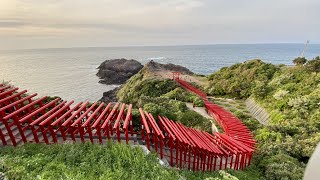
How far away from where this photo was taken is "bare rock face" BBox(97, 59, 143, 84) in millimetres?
81750

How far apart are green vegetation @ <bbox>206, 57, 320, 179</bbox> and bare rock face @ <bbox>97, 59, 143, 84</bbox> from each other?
45052 mm

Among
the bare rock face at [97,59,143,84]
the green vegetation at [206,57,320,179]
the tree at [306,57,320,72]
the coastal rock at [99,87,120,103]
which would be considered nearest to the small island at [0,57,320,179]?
the green vegetation at [206,57,320,179]

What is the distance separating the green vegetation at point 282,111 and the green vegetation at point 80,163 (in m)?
6.39

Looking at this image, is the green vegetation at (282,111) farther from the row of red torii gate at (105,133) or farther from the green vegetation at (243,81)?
the row of red torii gate at (105,133)

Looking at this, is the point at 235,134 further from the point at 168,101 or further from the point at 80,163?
the point at 80,163

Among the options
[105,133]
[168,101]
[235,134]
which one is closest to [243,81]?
[168,101]

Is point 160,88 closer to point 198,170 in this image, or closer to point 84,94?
point 198,170

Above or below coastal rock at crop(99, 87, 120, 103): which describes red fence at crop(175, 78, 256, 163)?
above

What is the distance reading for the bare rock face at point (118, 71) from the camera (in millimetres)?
81750

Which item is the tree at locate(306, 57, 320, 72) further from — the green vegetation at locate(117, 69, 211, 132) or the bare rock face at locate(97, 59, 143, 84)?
the bare rock face at locate(97, 59, 143, 84)

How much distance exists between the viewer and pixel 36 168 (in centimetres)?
775

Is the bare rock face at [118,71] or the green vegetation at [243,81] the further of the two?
the bare rock face at [118,71]

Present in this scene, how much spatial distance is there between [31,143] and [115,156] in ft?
10.9

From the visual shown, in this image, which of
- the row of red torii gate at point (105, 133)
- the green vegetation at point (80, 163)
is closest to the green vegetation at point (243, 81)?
the row of red torii gate at point (105, 133)
